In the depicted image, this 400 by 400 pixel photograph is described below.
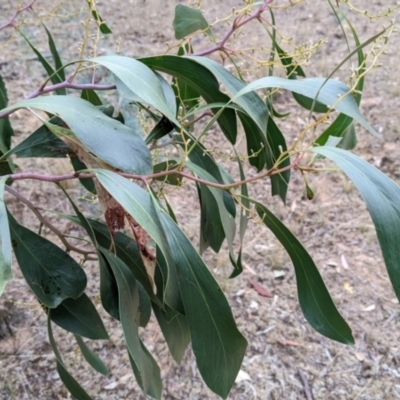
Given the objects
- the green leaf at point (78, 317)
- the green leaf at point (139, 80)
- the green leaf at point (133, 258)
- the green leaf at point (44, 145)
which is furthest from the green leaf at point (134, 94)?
the green leaf at point (78, 317)

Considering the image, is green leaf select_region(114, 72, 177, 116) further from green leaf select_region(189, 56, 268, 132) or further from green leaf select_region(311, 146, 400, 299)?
green leaf select_region(311, 146, 400, 299)

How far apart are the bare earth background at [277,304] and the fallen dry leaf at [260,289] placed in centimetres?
1

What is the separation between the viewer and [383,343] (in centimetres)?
136

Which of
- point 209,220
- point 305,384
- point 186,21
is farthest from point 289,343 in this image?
point 186,21

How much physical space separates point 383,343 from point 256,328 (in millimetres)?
361

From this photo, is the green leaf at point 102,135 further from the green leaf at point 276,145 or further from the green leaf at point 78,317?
the green leaf at point 78,317

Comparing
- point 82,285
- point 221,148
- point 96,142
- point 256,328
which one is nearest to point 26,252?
point 82,285

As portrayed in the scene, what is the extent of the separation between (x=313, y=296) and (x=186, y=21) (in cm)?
46

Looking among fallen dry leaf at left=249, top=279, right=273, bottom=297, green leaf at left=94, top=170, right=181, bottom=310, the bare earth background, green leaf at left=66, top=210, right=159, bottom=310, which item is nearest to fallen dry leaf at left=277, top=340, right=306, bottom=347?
the bare earth background

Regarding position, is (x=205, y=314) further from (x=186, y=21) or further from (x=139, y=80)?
(x=186, y=21)

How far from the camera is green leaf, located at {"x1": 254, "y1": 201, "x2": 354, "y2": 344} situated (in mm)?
603

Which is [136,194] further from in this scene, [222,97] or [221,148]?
[221,148]

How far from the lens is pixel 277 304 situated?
1.46 m

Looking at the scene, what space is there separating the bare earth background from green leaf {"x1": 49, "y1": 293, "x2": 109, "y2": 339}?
111mm
